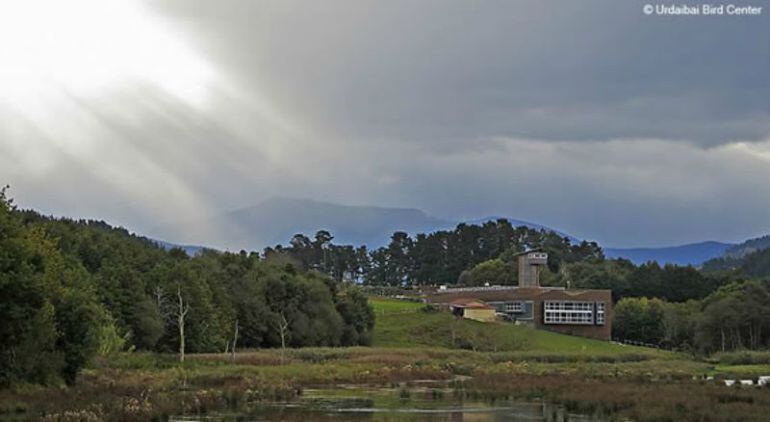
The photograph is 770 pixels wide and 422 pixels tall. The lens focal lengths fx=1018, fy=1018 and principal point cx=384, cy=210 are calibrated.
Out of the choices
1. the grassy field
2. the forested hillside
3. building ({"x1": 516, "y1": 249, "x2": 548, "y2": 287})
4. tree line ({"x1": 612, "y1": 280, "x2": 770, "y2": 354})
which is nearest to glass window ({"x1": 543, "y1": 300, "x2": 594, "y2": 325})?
tree line ({"x1": 612, "y1": 280, "x2": 770, "y2": 354})

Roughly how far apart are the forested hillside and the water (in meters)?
10.4

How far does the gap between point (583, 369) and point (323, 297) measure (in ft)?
134

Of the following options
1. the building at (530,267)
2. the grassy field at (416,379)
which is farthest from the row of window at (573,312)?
the grassy field at (416,379)

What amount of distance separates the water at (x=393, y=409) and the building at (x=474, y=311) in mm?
88252

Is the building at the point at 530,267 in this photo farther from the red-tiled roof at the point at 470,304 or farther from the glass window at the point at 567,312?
the glass window at the point at 567,312

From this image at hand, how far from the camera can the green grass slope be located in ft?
414

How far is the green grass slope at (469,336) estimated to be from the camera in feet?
414

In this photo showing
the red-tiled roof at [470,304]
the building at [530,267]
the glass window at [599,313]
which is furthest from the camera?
the building at [530,267]

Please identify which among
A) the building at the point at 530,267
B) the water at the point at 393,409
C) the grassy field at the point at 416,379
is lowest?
the water at the point at 393,409

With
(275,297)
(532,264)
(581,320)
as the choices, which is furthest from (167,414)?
(532,264)

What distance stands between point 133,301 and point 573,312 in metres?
84.7

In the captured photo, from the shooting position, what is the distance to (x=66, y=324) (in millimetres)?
53125

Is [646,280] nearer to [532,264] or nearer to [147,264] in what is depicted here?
[532,264]

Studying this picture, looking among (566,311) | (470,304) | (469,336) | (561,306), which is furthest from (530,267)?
(469,336)
